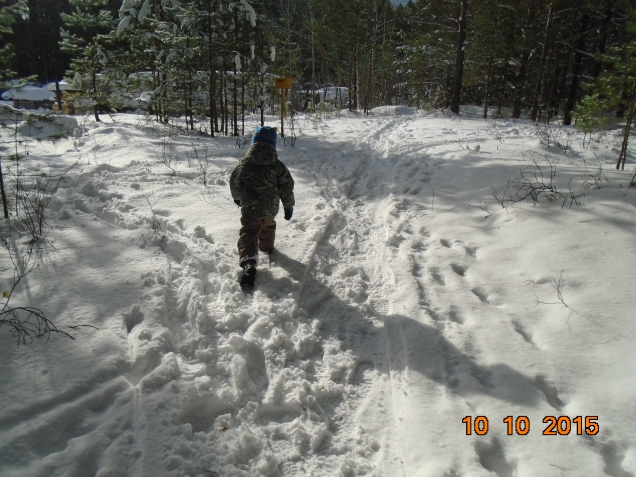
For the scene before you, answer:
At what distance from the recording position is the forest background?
9.38m

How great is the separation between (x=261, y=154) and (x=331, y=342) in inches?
88.4

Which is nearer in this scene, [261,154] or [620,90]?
[261,154]

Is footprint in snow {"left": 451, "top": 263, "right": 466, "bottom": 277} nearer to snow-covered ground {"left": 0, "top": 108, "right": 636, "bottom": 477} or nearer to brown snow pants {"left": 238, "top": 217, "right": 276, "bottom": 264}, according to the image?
snow-covered ground {"left": 0, "top": 108, "right": 636, "bottom": 477}

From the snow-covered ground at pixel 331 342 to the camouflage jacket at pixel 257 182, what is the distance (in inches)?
27.1

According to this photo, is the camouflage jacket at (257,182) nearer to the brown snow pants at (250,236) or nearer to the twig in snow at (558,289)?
the brown snow pants at (250,236)

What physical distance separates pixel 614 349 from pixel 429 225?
116 inches

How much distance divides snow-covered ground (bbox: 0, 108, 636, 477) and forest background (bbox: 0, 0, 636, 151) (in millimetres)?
2827

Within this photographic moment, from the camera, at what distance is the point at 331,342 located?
3.15 m

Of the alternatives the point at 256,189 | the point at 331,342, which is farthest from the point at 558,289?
the point at 256,189

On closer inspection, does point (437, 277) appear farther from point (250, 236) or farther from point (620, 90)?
point (620, 90)

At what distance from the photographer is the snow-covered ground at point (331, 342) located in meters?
2.09

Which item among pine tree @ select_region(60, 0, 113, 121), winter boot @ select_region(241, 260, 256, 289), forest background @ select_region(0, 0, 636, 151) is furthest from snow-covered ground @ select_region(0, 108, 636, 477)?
pine tree @ select_region(60, 0, 113, 121)

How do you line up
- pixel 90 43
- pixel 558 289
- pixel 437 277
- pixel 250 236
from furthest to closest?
pixel 90 43 → pixel 437 277 → pixel 250 236 → pixel 558 289

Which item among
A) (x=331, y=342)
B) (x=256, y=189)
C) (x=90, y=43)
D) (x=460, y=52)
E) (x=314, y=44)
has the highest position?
(x=314, y=44)
